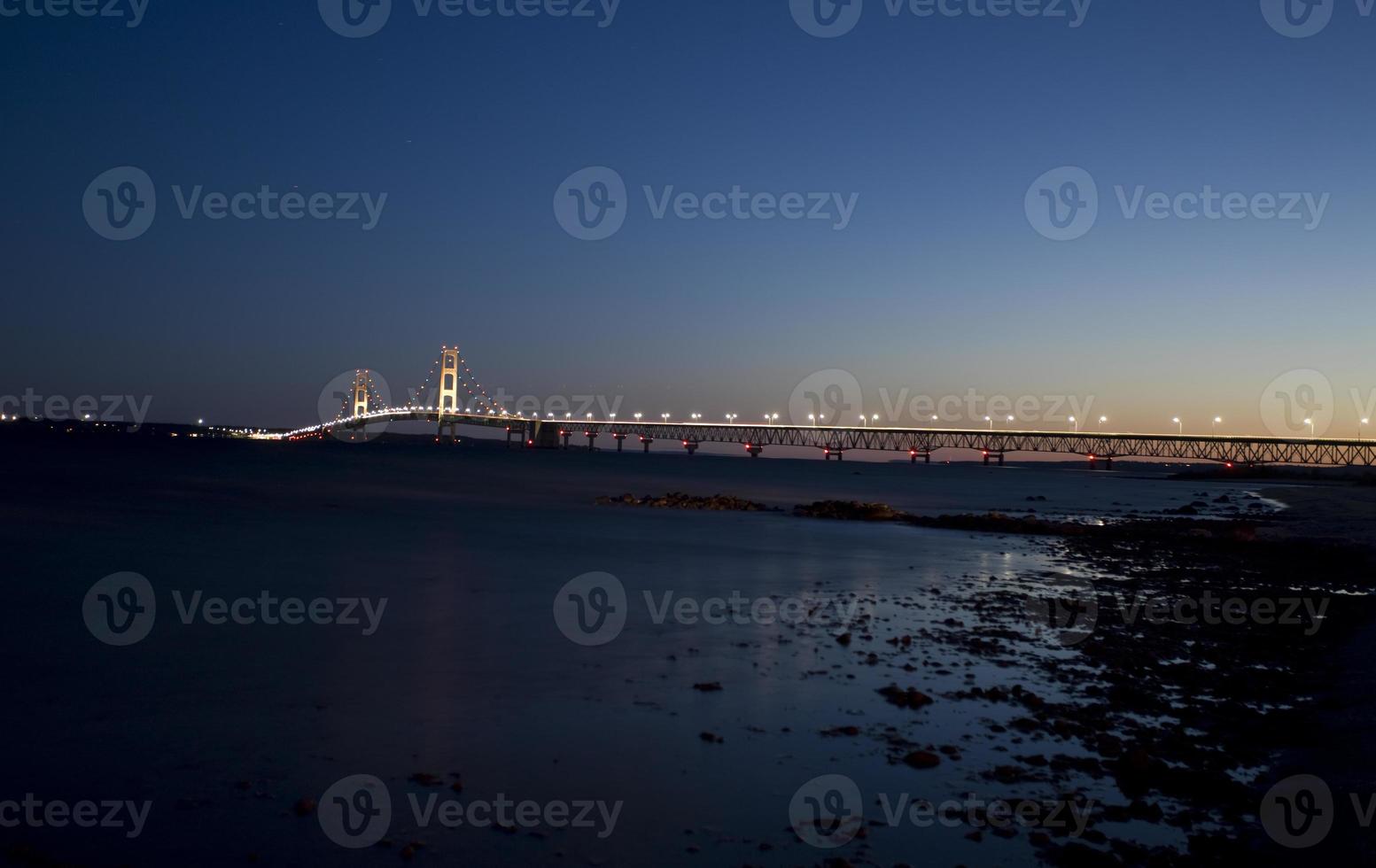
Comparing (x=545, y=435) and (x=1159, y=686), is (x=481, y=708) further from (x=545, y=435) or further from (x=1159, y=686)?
(x=545, y=435)

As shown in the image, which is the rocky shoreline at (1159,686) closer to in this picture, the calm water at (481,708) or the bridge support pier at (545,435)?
the calm water at (481,708)

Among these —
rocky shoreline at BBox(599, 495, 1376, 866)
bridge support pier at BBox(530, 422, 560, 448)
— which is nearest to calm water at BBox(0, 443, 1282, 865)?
rocky shoreline at BBox(599, 495, 1376, 866)

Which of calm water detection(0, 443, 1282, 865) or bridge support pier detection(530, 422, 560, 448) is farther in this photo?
bridge support pier detection(530, 422, 560, 448)

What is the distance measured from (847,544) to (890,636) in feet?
40.5

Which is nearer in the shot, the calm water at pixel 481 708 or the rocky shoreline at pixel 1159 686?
the calm water at pixel 481 708

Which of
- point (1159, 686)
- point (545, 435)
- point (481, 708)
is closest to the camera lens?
point (481, 708)

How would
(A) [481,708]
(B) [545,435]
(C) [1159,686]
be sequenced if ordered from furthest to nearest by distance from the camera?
(B) [545,435] < (C) [1159,686] < (A) [481,708]

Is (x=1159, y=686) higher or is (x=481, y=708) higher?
(x=1159, y=686)

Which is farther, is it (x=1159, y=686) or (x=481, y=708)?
(x=1159, y=686)

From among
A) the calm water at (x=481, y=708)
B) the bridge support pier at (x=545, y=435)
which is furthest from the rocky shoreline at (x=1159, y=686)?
the bridge support pier at (x=545, y=435)

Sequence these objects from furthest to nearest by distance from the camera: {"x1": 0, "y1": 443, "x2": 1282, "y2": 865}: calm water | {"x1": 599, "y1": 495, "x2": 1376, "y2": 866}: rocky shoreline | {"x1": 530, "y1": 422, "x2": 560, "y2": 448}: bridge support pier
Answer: {"x1": 530, "y1": 422, "x2": 560, "y2": 448}: bridge support pier
{"x1": 599, "y1": 495, "x2": 1376, "y2": 866}: rocky shoreline
{"x1": 0, "y1": 443, "x2": 1282, "y2": 865}: calm water

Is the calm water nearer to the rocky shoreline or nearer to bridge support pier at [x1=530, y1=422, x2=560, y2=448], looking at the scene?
the rocky shoreline

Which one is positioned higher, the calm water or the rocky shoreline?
the rocky shoreline

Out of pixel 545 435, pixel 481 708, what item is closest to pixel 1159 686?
pixel 481 708
